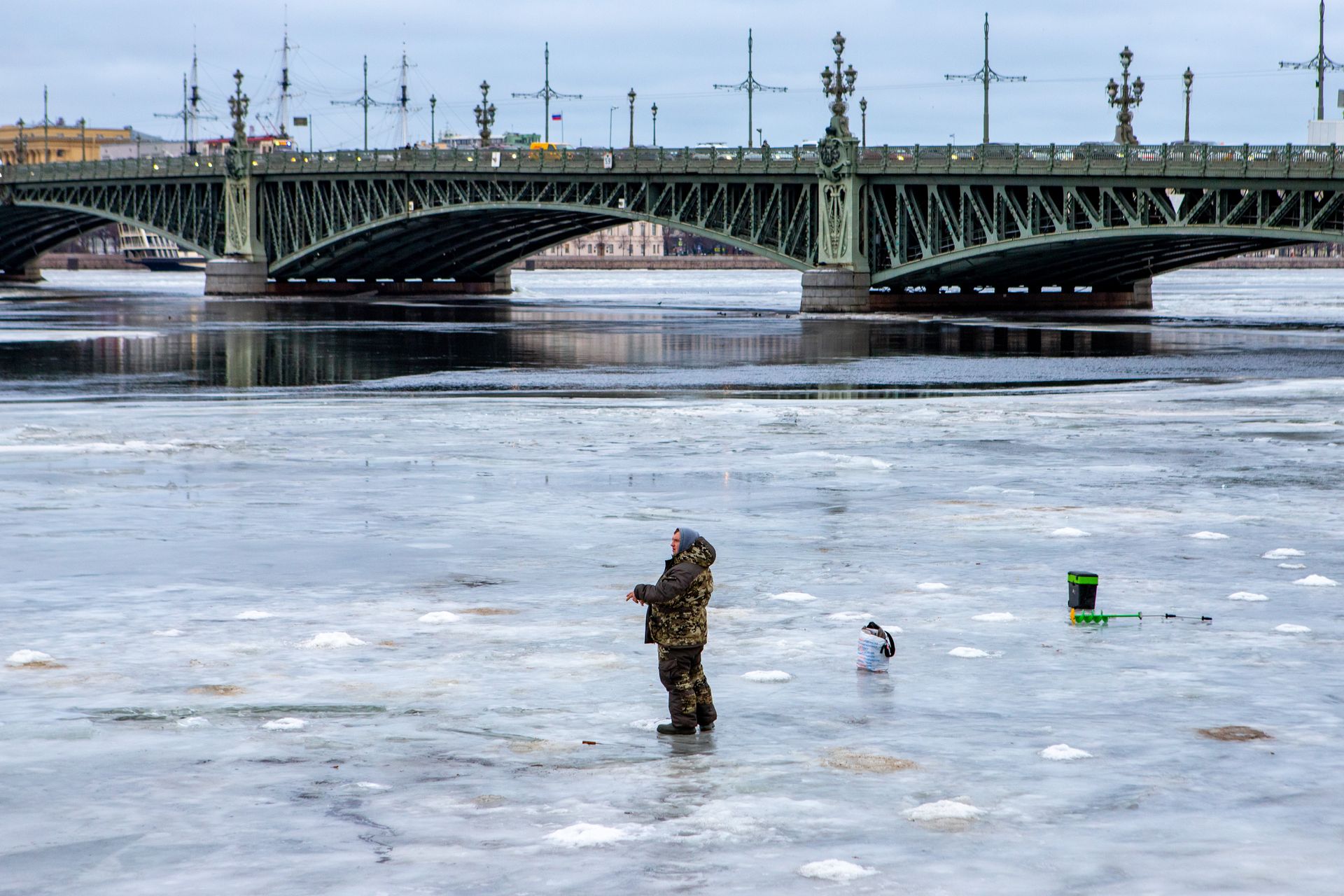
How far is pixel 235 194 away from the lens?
102 meters

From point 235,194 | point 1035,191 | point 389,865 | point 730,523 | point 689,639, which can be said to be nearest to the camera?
Answer: point 389,865

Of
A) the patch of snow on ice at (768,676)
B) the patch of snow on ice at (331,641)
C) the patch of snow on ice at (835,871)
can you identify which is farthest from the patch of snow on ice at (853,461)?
the patch of snow on ice at (835,871)

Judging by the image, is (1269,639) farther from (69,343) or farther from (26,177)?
(26,177)

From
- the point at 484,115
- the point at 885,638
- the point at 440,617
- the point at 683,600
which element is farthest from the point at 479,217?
the point at 683,600

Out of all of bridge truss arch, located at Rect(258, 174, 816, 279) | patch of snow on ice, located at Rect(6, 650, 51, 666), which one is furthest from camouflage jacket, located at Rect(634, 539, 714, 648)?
bridge truss arch, located at Rect(258, 174, 816, 279)

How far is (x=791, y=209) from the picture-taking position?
7856cm

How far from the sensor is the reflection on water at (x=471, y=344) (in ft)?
125

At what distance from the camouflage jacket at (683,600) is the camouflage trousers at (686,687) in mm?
50

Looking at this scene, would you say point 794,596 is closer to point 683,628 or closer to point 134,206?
point 683,628

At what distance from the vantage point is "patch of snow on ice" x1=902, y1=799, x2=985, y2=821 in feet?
24.4

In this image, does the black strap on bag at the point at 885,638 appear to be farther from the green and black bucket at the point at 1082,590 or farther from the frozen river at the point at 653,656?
the green and black bucket at the point at 1082,590

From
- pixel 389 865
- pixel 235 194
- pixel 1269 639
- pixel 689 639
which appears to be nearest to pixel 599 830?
pixel 389 865

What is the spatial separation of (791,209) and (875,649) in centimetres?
6950

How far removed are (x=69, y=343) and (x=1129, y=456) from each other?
114 ft
